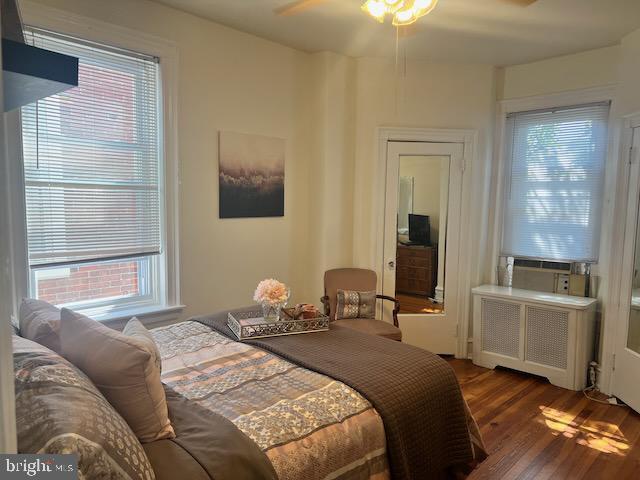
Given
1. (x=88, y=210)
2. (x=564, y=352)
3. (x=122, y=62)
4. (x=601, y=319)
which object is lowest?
(x=564, y=352)

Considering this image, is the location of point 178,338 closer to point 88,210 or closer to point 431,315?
point 88,210

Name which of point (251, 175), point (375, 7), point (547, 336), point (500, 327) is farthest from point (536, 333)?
point (375, 7)

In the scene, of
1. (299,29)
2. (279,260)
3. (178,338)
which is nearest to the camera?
(178,338)

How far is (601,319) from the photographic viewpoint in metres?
3.68

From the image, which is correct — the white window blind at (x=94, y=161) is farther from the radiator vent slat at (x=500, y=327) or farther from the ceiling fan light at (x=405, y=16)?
the radiator vent slat at (x=500, y=327)

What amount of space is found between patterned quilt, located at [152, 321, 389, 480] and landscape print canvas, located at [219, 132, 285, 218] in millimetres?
1632

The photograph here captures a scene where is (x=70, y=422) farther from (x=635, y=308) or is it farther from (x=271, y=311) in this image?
(x=635, y=308)

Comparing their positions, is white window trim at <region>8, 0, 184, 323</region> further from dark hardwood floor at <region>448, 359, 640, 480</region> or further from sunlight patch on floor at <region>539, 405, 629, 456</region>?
sunlight patch on floor at <region>539, 405, 629, 456</region>

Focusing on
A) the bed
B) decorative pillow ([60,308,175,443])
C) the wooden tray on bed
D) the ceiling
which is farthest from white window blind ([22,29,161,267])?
decorative pillow ([60,308,175,443])

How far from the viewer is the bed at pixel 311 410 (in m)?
1.44

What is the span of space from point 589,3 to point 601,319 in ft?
8.01

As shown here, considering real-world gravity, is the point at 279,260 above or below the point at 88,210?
below

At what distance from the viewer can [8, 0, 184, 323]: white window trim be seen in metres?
2.49

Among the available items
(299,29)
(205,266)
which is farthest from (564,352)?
(299,29)
